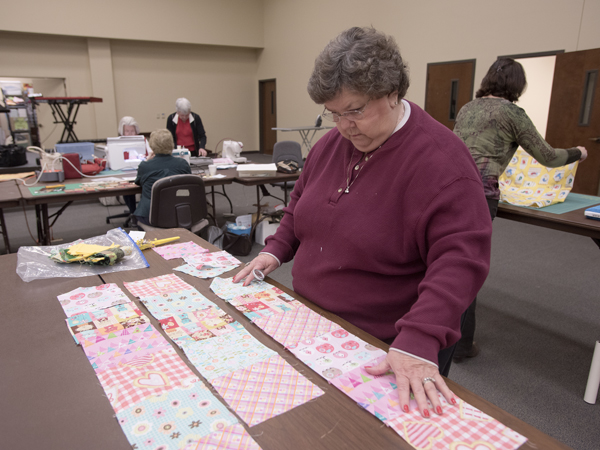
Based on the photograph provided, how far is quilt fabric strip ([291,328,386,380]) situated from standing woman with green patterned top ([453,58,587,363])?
4.04ft

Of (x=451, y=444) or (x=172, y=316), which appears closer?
(x=451, y=444)

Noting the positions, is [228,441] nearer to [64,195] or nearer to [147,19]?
[64,195]

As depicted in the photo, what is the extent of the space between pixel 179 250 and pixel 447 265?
1042 millimetres

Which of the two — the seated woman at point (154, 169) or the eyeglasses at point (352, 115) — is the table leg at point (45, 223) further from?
the eyeglasses at point (352, 115)

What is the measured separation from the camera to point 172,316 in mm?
1075

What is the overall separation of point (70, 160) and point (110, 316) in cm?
317

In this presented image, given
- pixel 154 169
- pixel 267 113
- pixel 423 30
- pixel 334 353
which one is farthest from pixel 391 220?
pixel 267 113

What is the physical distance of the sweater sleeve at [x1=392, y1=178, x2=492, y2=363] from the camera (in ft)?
2.71

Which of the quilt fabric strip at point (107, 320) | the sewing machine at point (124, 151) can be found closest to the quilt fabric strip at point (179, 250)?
the quilt fabric strip at point (107, 320)

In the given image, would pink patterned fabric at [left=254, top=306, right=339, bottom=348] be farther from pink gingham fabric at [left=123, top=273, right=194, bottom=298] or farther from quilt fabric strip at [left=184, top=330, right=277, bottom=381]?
pink gingham fabric at [left=123, top=273, right=194, bottom=298]

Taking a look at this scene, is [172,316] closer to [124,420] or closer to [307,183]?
[124,420]

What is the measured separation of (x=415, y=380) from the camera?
0.78 m

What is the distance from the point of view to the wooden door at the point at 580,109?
4.47 meters

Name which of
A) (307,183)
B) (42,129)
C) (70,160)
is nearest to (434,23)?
(70,160)
